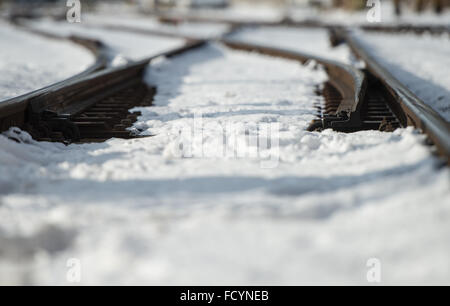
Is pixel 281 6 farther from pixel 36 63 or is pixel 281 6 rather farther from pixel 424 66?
pixel 424 66

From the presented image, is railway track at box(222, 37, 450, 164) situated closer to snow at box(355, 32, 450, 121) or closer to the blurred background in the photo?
snow at box(355, 32, 450, 121)

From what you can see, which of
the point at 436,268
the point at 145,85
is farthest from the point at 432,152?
the point at 145,85

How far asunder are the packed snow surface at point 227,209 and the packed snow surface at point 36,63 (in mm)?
3182

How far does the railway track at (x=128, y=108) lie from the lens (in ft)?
13.5

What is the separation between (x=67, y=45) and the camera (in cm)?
1630

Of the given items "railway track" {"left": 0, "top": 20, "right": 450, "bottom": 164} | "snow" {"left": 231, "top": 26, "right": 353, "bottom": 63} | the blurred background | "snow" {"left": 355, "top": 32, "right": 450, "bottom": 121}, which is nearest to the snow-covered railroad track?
"railway track" {"left": 0, "top": 20, "right": 450, "bottom": 164}

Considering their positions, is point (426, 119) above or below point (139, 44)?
below

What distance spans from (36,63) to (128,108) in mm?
5641

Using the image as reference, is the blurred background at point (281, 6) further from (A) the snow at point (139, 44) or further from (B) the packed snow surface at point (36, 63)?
(B) the packed snow surface at point (36, 63)

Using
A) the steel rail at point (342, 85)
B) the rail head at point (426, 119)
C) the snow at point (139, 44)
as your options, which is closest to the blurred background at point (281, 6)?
the snow at point (139, 44)

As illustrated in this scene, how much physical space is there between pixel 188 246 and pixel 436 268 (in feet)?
3.36

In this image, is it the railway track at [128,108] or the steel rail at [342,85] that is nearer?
the railway track at [128,108]

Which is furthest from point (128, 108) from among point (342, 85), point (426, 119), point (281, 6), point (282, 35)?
point (281, 6)

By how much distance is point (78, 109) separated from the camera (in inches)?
211
